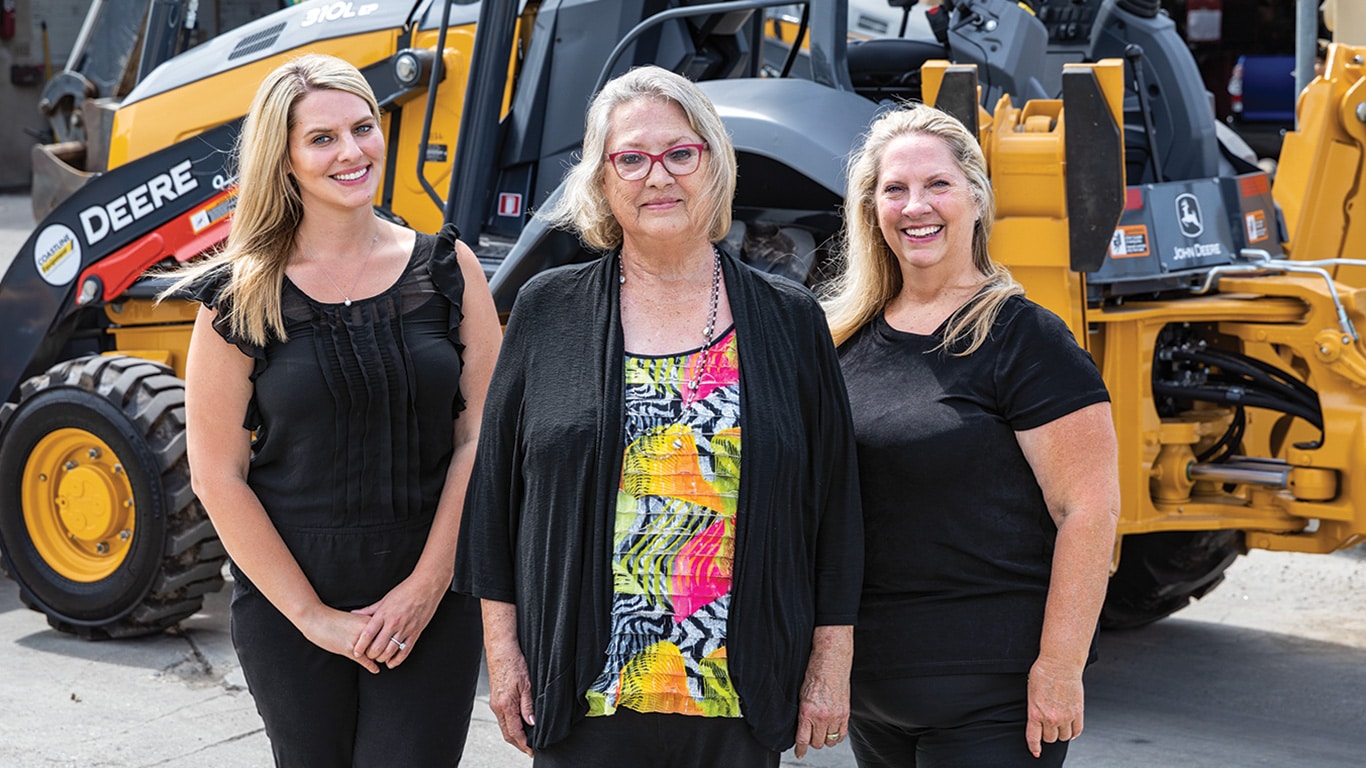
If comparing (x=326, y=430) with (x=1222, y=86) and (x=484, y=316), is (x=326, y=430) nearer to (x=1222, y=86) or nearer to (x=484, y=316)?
(x=484, y=316)

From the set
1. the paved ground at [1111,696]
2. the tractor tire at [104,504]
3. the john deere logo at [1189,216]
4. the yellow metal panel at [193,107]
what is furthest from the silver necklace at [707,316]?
the yellow metal panel at [193,107]

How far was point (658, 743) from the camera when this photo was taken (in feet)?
7.94

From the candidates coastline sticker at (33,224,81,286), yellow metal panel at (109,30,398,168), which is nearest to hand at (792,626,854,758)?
yellow metal panel at (109,30,398,168)

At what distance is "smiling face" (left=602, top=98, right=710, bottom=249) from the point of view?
2.48m

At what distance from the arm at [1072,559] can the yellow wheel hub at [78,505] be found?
3.85 metres

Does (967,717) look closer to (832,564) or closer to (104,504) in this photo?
(832,564)

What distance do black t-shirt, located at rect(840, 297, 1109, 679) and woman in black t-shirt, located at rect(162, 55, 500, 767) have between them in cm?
79

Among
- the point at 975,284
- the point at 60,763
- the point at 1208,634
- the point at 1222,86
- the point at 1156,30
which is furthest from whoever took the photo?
the point at 1222,86

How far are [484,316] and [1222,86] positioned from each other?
1515cm

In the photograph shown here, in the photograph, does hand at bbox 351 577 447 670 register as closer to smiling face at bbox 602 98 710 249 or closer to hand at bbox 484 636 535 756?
hand at bbox 484 636 535 756

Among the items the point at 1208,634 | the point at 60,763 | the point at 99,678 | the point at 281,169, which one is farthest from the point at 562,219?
the point at 1208,634

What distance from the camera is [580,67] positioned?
5430 mm

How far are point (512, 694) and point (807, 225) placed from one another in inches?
106

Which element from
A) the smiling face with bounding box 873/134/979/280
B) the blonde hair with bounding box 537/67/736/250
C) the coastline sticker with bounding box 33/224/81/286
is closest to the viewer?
the blonde hair with bounding box 537/67/736/250
